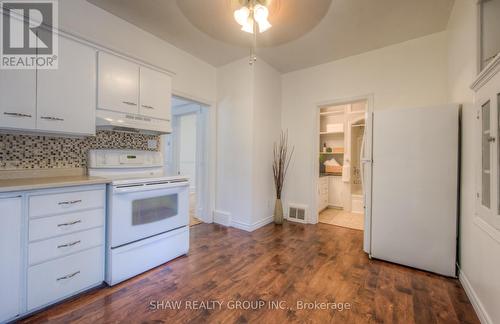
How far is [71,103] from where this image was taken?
1840mm

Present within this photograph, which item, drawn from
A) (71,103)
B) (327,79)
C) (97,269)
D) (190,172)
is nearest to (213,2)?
(71,103)

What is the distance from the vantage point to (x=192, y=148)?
6.25 metres

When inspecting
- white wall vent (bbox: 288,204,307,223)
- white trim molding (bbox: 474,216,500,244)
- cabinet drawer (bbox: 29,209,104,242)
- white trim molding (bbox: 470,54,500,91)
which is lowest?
white wall vent (bbox: 288,204,307,223)

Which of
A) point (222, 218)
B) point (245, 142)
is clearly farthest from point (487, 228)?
point (222, 218)

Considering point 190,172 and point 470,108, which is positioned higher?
point 470,108

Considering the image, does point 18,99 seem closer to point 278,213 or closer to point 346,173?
point 278,213

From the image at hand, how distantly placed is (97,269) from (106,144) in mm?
1289

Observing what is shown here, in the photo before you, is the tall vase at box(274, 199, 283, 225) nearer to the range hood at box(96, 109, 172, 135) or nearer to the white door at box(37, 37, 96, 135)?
the range hood at box(96, 109, 172, 135)

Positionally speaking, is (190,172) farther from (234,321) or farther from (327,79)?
(234,321)

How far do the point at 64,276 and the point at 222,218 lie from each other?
2115 millimetres

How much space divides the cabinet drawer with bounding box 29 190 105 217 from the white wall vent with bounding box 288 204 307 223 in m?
2.85

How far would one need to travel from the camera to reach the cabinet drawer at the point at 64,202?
57.4 inches

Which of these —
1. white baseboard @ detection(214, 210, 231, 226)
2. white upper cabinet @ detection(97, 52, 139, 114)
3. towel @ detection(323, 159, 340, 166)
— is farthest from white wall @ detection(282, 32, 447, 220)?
white upper cabinet @ detection(97, 52, 139, 114)

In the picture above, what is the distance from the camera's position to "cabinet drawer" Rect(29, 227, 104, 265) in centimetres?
146
